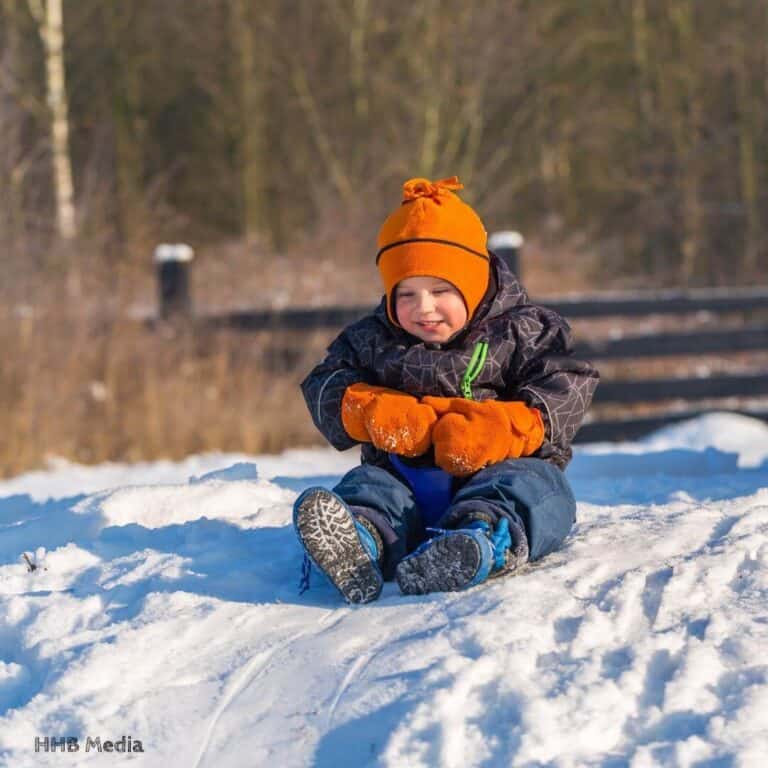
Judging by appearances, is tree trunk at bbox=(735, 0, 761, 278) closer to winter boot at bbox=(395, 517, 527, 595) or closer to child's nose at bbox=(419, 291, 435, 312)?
child's nose at bbox=(419, 291, 435, 312)

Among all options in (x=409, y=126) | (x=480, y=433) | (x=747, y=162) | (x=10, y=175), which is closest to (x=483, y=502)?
(x=480, y=433)

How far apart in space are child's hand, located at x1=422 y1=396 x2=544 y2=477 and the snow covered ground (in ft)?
1.03

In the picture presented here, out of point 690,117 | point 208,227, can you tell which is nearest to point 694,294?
point 690,117

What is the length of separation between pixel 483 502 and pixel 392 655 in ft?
2.17

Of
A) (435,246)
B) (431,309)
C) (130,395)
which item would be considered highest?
(435,246)

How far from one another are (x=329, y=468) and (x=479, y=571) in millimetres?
4542

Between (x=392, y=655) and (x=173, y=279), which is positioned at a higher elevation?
(x=173, y=279)

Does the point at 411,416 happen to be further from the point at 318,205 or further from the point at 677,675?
the point at 318,205

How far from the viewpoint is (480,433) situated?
138 inches

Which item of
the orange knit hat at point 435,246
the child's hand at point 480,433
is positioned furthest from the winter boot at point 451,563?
the orange knit hat at point 435,246

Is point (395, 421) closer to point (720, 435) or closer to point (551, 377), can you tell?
point (551, 377)

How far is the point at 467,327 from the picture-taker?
12.5 ft

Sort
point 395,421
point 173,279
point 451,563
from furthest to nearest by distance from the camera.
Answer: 1. point 173,279
2. point 395,421
3. point 451,563

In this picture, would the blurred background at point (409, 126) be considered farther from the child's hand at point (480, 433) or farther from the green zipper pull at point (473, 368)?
the child's hand at point (480, 433)
